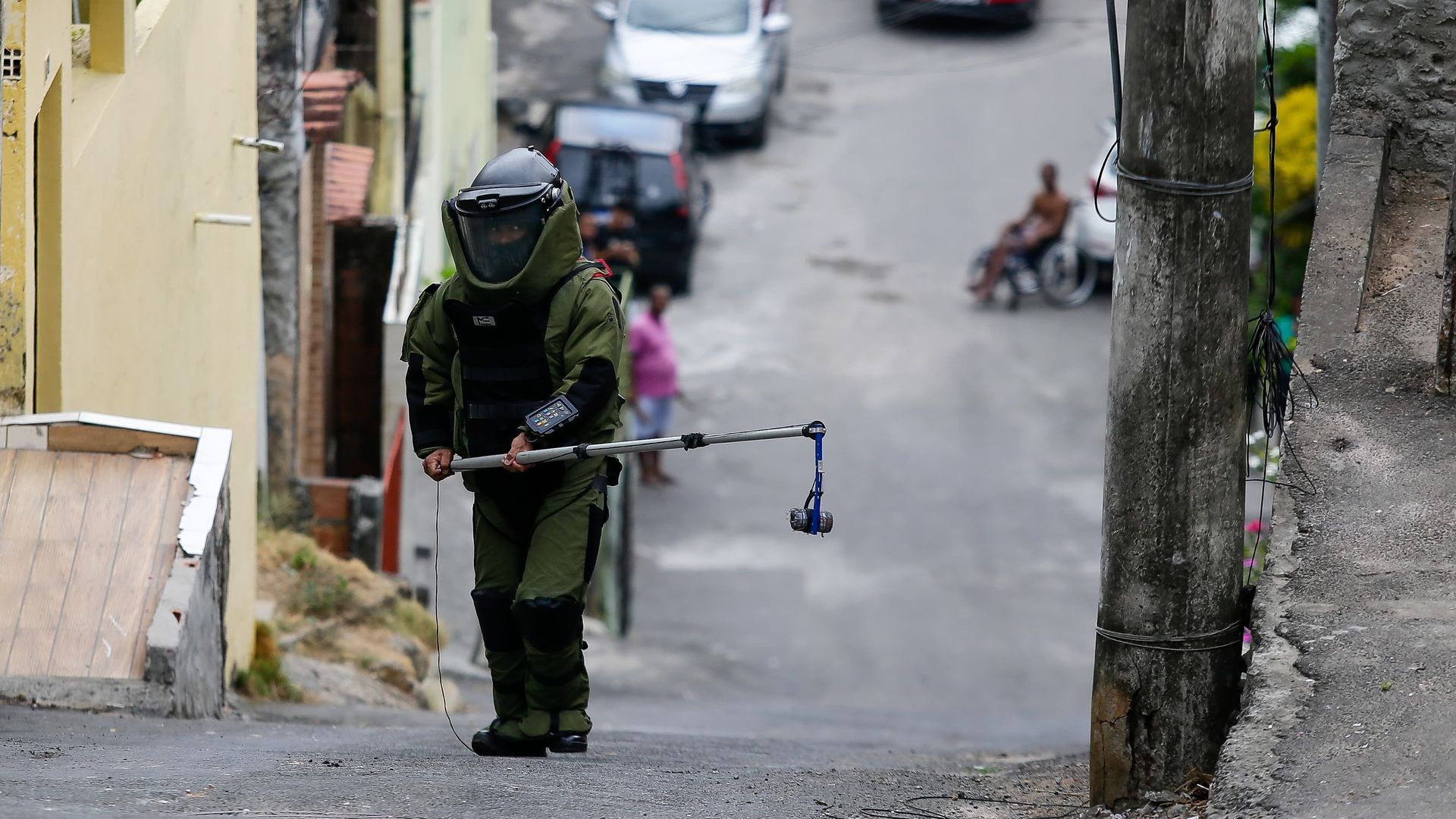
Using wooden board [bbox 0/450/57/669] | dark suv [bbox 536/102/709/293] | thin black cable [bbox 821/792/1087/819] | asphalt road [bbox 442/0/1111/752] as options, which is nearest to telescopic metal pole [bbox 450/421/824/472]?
thin black cable [bbox 821/792/1087/819]

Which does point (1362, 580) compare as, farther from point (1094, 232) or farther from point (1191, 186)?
point (1094, 232)

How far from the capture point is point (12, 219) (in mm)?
6148

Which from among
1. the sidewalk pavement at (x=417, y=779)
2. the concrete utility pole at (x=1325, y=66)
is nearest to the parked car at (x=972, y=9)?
the concrete utility pole at (x=1325, y=66)

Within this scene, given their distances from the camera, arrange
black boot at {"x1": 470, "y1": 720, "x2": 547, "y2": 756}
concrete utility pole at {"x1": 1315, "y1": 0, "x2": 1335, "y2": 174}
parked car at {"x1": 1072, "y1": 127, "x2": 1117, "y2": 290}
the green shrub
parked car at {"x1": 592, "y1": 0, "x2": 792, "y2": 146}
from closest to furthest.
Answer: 1. black boot at {"x1": 470, "y1": 720, "x2": 547, "y2": 756}
2. concrete utility pole at {"x1": 1315, "y1": 0, "x2": 1335, "y2": 174}
3. the green shrub
4. parked car at {"x1": 1072, "y1": 127, "x2": 1117, "y2": 290}
5. parked car at {"x1": 592, "y1": 0, "x2": 792, "y2": 146}

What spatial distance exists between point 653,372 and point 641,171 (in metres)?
4.93

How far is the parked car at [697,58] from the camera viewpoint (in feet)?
78.0

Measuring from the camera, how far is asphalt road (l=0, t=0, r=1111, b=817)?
16.9ft

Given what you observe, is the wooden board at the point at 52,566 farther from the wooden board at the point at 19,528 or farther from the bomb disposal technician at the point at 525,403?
the bomb disposal technician at the point at 525,403

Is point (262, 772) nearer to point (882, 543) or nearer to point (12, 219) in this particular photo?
point (12, 219)

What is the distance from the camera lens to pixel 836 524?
15828 millimetres

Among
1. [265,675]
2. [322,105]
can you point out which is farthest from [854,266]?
[265,675]

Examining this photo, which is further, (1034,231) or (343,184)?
(1034,231)

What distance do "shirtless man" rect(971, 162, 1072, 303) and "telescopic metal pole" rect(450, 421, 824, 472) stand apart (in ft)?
49.7

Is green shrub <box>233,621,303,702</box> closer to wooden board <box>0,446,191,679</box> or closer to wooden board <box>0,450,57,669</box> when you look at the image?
wooden board <box>0,446,191,679</box>
